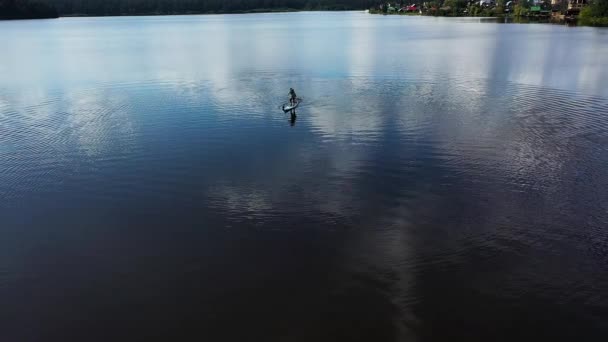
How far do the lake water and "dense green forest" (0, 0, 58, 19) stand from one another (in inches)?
6091

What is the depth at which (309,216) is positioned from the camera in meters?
15.0

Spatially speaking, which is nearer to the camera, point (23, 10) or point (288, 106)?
point (288, 106)

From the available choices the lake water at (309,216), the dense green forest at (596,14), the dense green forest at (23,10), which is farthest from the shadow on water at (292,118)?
the dense green forest at (23,10)

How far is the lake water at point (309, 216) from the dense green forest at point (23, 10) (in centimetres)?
15472

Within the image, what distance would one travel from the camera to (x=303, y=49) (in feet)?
202

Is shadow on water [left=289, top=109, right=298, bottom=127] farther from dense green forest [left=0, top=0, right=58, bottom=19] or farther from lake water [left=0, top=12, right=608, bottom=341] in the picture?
dense green forest [left=0, top=0, right=58, bottom=19]

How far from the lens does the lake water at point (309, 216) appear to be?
1062 centimetres

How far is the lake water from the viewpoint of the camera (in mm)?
10617

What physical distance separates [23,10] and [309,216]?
186m

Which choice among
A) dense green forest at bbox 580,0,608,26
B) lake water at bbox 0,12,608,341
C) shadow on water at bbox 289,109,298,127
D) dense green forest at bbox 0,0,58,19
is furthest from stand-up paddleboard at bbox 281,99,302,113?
dense green forest at bbox 0,0,58,19

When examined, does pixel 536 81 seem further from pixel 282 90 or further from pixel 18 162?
pixel 18 162

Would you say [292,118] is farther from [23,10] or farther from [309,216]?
[23,10]

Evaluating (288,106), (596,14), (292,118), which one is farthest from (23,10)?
(292,118)

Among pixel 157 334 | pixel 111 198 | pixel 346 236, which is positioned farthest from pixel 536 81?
pixel 157 334
